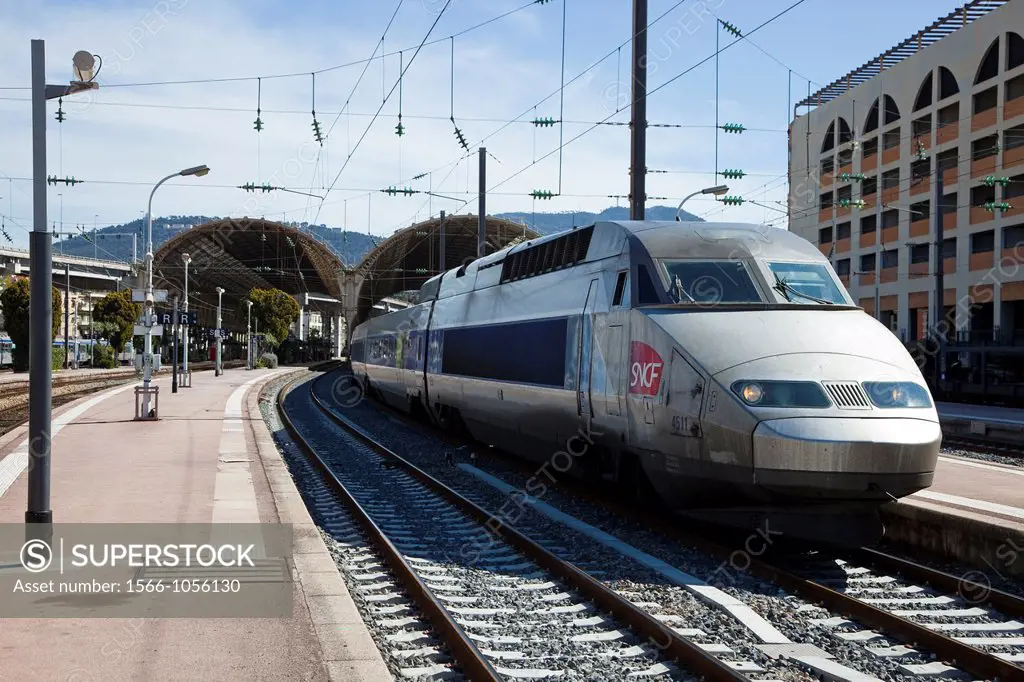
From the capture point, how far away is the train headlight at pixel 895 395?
29.2ft

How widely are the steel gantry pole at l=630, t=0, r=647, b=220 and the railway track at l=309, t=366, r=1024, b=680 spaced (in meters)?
8.88

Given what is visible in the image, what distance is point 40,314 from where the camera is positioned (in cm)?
851

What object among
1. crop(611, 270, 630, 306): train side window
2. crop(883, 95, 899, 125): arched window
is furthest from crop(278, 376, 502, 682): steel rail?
crop(883, 95, 899, 125): arched window

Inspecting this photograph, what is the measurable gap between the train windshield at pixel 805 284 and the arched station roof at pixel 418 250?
191 ft

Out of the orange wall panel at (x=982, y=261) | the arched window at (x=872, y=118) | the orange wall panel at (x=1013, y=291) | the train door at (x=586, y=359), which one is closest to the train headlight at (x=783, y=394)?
the train door at (x=586, y=359)

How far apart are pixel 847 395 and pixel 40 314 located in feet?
22.3

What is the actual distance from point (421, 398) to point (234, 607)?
671 inches

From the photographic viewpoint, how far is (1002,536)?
30.9 feet

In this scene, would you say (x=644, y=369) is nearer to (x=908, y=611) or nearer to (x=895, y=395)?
(x=895, y=395)

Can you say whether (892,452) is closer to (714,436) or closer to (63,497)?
(714,436)

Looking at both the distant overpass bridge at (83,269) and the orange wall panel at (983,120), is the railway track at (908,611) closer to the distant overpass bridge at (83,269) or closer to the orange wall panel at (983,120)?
the orange wall panel at (983,120)

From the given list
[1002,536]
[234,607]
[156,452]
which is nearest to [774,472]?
[1002,536]

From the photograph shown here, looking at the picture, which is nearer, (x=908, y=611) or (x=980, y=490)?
(x=908, y=611)

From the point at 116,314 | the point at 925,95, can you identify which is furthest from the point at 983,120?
the point at 116,314
